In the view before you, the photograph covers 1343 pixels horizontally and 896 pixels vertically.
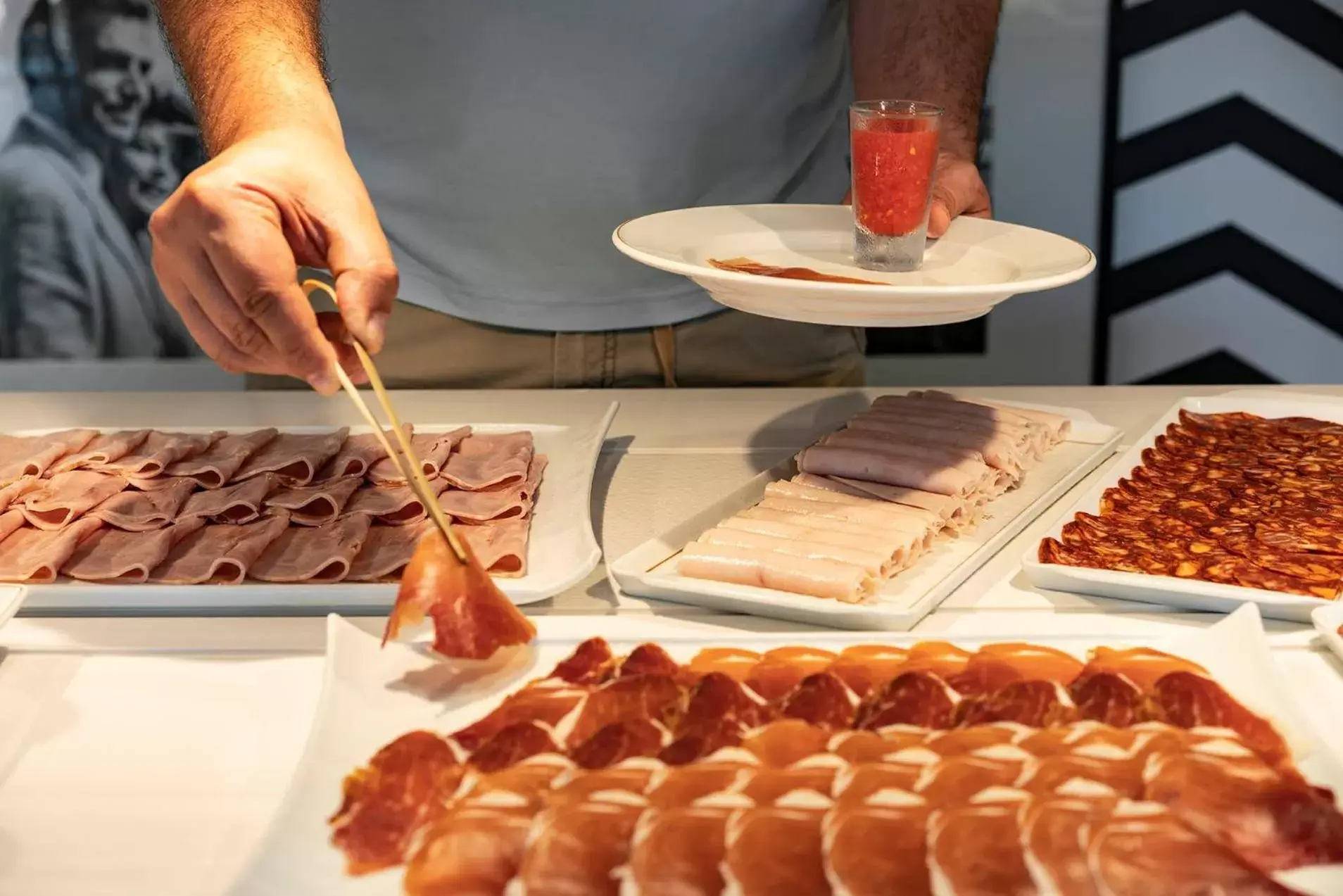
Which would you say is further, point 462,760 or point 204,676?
point 204,676

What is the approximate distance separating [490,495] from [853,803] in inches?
27.8

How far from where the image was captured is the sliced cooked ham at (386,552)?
1.33m

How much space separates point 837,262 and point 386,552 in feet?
2.29

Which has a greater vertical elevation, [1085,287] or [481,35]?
[481,35]

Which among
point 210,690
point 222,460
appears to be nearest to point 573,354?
point 222,460

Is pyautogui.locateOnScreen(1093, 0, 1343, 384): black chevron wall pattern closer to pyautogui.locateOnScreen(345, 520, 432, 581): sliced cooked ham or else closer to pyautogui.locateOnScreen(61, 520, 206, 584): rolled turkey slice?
pyautogui.locateOnScreen(345, 520, 432, 581): sliced cooked ham

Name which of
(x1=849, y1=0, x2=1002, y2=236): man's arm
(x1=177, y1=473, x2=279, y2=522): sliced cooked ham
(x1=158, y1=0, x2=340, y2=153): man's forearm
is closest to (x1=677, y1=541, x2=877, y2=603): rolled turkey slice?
(x1=177, y1=473, x2=279, y2=522): sliced cooked ham

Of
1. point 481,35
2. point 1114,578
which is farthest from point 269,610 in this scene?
point 481,35

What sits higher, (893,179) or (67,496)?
(893,179)

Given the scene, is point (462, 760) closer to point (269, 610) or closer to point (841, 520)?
point (269, 610)

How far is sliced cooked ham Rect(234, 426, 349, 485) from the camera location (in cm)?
155

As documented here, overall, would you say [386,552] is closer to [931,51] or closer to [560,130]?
[560,130]

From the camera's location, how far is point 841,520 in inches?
54.9

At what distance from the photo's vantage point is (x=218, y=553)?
1.36m
